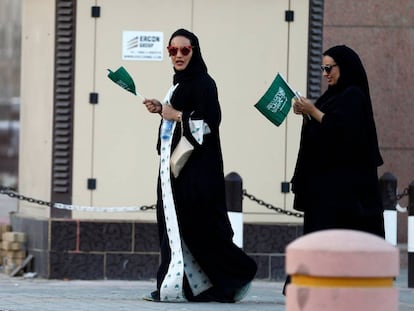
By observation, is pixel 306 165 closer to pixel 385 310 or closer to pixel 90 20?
pixel 385 310

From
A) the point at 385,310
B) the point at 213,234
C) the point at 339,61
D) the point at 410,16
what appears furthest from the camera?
the point at 410,16

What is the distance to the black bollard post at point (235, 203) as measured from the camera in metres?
13.4

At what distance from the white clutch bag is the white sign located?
9.98 ft

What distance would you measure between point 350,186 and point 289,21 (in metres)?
4.17

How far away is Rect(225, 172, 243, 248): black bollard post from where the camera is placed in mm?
13414

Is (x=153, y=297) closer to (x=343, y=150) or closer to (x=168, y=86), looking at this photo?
(x=343, y=150)

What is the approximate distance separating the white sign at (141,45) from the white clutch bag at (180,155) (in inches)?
120

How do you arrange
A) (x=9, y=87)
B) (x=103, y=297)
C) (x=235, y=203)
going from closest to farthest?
(x=103, y=297)
(x=235, y=203)
(x=9, y=87)

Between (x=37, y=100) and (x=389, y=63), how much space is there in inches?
147

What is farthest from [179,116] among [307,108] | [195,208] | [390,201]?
[390,201]

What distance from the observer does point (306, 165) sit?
34.6ft

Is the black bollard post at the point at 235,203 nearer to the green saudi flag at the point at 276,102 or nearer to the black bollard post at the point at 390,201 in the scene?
the black bollard post at the point at 390,201

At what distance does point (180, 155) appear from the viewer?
11.1 metres

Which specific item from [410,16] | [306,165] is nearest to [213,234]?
[306,165]
